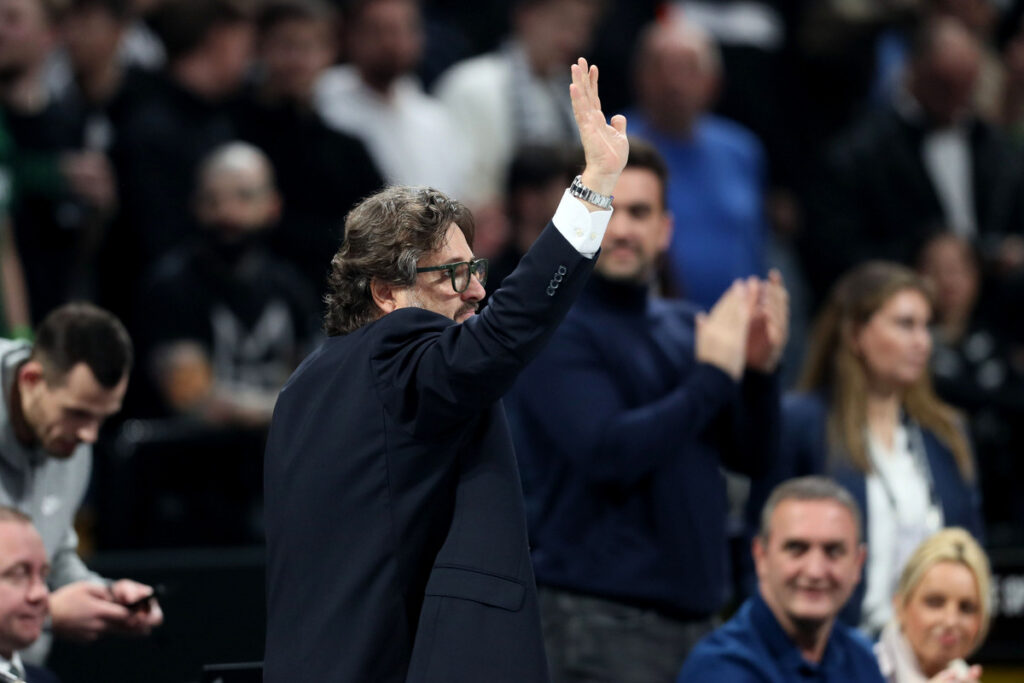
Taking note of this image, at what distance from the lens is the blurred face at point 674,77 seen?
7.38 metres

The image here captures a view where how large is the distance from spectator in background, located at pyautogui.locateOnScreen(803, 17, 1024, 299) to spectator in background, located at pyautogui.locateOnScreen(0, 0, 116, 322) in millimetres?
3430

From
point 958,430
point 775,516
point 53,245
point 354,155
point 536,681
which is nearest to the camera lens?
point 536,681

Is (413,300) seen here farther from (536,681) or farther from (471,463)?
(536,681)

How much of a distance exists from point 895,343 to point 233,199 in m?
2.77

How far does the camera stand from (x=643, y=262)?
15.0 ft

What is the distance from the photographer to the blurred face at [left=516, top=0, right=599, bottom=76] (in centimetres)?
773

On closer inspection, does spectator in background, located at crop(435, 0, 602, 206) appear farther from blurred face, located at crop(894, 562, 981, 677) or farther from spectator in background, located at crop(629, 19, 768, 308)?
blurred face, located at crop(894, 562, 981, 677)

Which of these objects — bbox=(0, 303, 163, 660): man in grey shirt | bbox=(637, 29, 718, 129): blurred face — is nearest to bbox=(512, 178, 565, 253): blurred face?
bbox=(637, 29, 718, 129): blurred face

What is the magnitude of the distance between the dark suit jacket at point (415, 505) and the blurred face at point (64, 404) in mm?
1015

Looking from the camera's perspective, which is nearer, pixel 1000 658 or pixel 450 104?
pixel 1000 658

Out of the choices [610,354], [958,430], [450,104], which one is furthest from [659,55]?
[610,354]

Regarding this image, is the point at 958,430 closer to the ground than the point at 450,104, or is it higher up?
closer to the ground

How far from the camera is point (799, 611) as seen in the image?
427 cm

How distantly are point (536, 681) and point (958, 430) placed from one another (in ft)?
8.90
